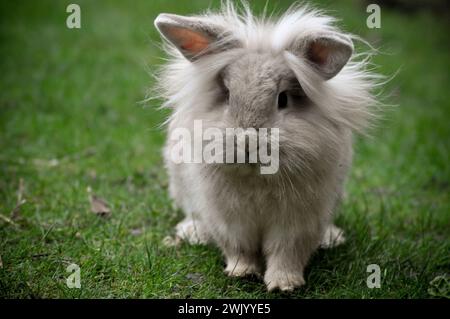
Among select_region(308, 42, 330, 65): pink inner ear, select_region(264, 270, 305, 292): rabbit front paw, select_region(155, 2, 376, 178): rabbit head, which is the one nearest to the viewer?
select_region(155, 2, 376, 178): rabbit head

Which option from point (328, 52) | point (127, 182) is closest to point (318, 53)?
point (328, 52)

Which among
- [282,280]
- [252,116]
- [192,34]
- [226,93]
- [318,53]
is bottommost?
[282,280]

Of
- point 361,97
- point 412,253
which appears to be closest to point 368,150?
point 412,253

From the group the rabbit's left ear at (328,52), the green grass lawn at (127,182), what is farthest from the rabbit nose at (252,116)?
the green grass lawn at (127,182)

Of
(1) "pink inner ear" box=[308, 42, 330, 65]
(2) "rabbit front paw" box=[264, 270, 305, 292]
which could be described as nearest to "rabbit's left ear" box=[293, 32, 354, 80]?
(1) "pink inner ear" box=[308, 42, 330, 65]

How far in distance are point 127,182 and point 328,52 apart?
7.98ft

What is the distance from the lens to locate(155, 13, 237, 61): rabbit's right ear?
3057mm

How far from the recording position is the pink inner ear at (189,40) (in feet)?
10.2

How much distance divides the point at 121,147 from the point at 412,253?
2.90 meters

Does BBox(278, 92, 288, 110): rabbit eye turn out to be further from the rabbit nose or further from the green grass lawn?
the green grass lawn

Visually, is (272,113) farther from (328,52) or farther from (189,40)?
(189,40)

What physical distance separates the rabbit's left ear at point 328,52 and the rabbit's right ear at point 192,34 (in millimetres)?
426

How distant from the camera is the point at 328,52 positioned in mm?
2998

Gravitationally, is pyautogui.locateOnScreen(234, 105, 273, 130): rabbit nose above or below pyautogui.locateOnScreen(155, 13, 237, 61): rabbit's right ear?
below
